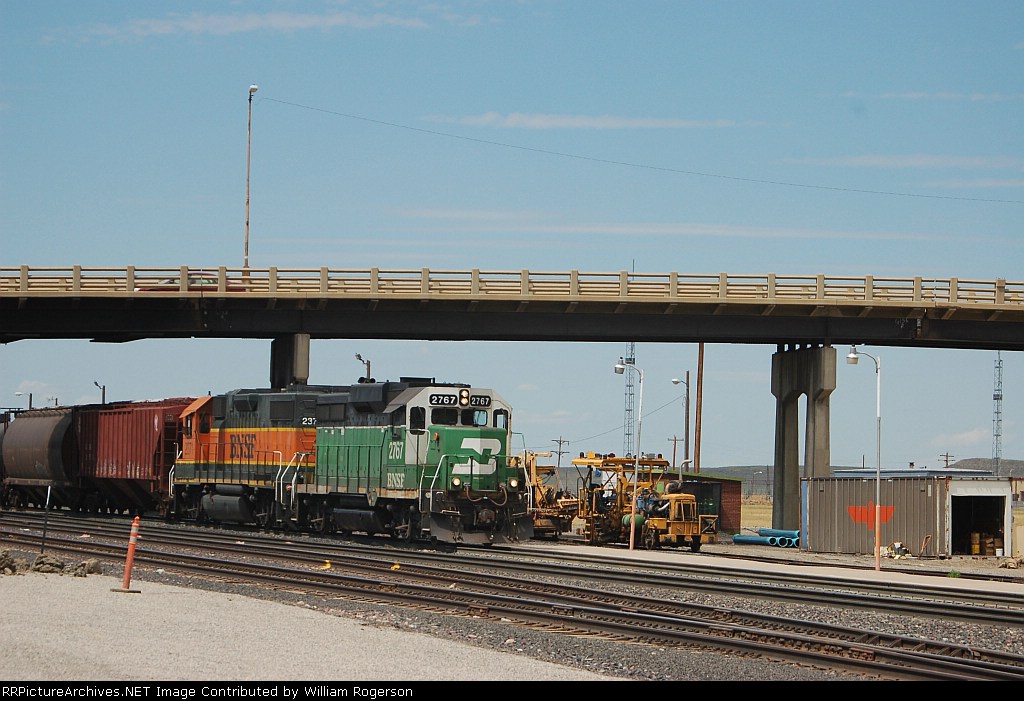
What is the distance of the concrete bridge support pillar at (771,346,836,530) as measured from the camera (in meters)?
56.2

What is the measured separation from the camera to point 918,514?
45188 mm

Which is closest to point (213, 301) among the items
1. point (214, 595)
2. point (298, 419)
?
point (298, 419)

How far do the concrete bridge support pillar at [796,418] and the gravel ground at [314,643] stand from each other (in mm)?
33824

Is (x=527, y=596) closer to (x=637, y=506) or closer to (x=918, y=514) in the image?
(x=637, y=506)

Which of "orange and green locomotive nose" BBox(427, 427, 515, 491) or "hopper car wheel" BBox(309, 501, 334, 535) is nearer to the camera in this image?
"orange and green locomotive nose" BBox(427, 427, 515, 491)

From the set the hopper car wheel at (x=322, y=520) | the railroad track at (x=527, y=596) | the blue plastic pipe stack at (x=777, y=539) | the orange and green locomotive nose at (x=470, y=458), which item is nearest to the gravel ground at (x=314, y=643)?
the railroad track at (x=527, y=596)

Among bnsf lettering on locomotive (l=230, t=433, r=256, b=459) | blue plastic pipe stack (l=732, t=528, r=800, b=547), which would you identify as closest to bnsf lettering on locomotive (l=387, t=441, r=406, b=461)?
bnsf lettering on locomotive (l=230, t=433, r=256, b=459)

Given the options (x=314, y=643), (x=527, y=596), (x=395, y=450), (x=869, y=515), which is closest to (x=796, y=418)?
(x=869, y=515)

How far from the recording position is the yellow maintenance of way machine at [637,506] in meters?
43.0

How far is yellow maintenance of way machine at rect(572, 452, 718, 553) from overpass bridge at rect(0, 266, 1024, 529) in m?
9.55

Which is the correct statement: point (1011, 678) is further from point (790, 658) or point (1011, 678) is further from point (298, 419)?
point (298, 419)

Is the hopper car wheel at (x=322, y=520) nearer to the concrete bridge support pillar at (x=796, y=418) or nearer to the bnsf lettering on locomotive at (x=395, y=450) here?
the bnsf lettering on locomotive at (x=395, y=450)

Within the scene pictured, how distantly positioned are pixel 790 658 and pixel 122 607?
1020 centimetres

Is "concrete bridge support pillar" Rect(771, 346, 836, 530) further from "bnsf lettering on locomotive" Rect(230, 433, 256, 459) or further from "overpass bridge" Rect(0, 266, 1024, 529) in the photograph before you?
"bnsf lettering on locomotive" Rect(230, 433, 256, 459)
